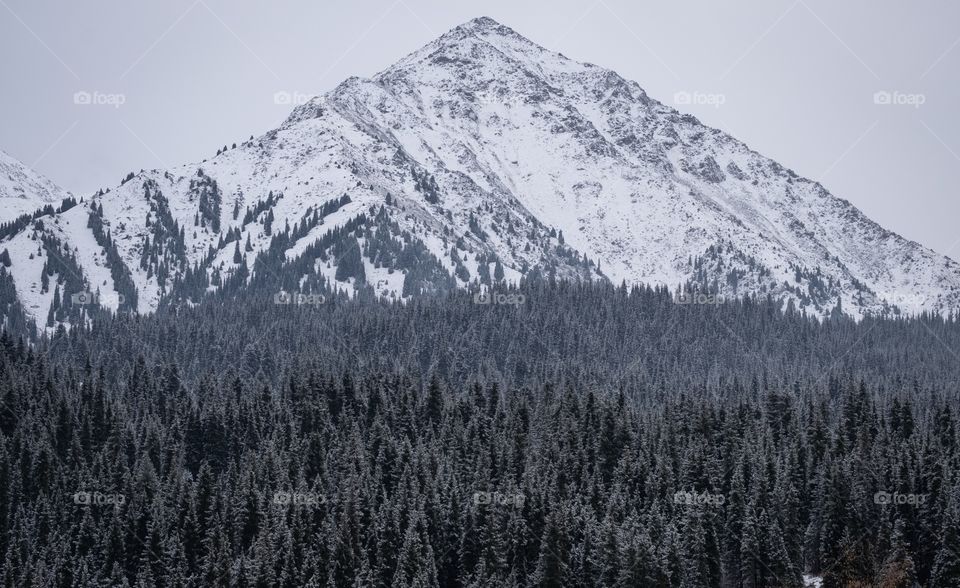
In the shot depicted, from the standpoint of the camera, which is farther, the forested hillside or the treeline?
the forested hillside

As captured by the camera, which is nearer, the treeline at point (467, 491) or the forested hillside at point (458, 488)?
the treeline at point (467, 491)

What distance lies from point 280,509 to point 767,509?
44956mm

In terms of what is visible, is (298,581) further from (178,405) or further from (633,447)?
(178,405)

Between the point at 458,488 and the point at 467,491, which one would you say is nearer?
the point at 458,488

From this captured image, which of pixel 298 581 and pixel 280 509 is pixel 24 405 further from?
pixel 298 581

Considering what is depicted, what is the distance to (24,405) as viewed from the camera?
12731 cm

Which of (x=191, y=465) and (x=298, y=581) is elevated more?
(x=191, y=465)

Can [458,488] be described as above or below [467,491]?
above

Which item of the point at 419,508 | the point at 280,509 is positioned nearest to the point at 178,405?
the point at 280,509

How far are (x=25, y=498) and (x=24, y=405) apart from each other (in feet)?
81.9

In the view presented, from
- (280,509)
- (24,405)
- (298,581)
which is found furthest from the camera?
(24,405)

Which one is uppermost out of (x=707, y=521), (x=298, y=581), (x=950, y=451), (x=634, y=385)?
(x=634, y=385)

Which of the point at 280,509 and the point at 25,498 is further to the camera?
the point at 25,498

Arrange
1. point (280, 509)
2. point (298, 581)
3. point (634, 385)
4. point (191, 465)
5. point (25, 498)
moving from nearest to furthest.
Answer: point (298, 581)
point (280, 509)
point (25, 498)
point (191, 465)
point (634, 385)
